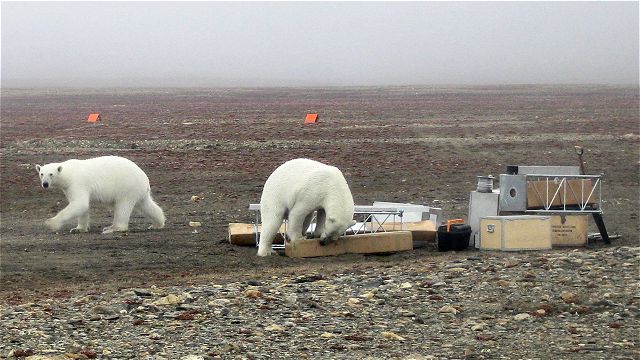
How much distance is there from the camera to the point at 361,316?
10.9m

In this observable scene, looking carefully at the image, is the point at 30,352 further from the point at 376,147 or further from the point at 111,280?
the point at 376,147

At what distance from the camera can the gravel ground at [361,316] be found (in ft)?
31.6

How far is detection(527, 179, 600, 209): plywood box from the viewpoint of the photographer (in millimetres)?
14914

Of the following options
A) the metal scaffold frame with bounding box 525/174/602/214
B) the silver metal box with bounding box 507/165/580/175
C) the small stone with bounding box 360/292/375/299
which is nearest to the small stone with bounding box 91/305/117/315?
the small stone with bounding box 360/292/375/299

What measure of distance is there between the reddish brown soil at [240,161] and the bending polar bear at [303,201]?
44 cm

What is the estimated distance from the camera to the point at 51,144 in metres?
31.8

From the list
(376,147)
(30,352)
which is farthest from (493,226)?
(376,147)

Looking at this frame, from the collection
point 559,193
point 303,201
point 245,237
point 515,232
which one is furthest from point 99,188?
point 559,193

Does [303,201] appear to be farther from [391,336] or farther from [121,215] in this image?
[391,336]

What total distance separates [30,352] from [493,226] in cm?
699

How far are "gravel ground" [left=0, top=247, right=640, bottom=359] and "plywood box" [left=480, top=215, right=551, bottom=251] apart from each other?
108 centimetres

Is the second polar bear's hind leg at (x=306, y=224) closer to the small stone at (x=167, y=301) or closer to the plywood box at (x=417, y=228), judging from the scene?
the plywood box at (x=417, y=228)

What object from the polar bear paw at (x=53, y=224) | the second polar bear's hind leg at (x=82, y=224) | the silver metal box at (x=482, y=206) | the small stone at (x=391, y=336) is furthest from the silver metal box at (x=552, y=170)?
the polar bear paw at (x=53, y=224)

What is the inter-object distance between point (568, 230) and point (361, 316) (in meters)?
4.98
